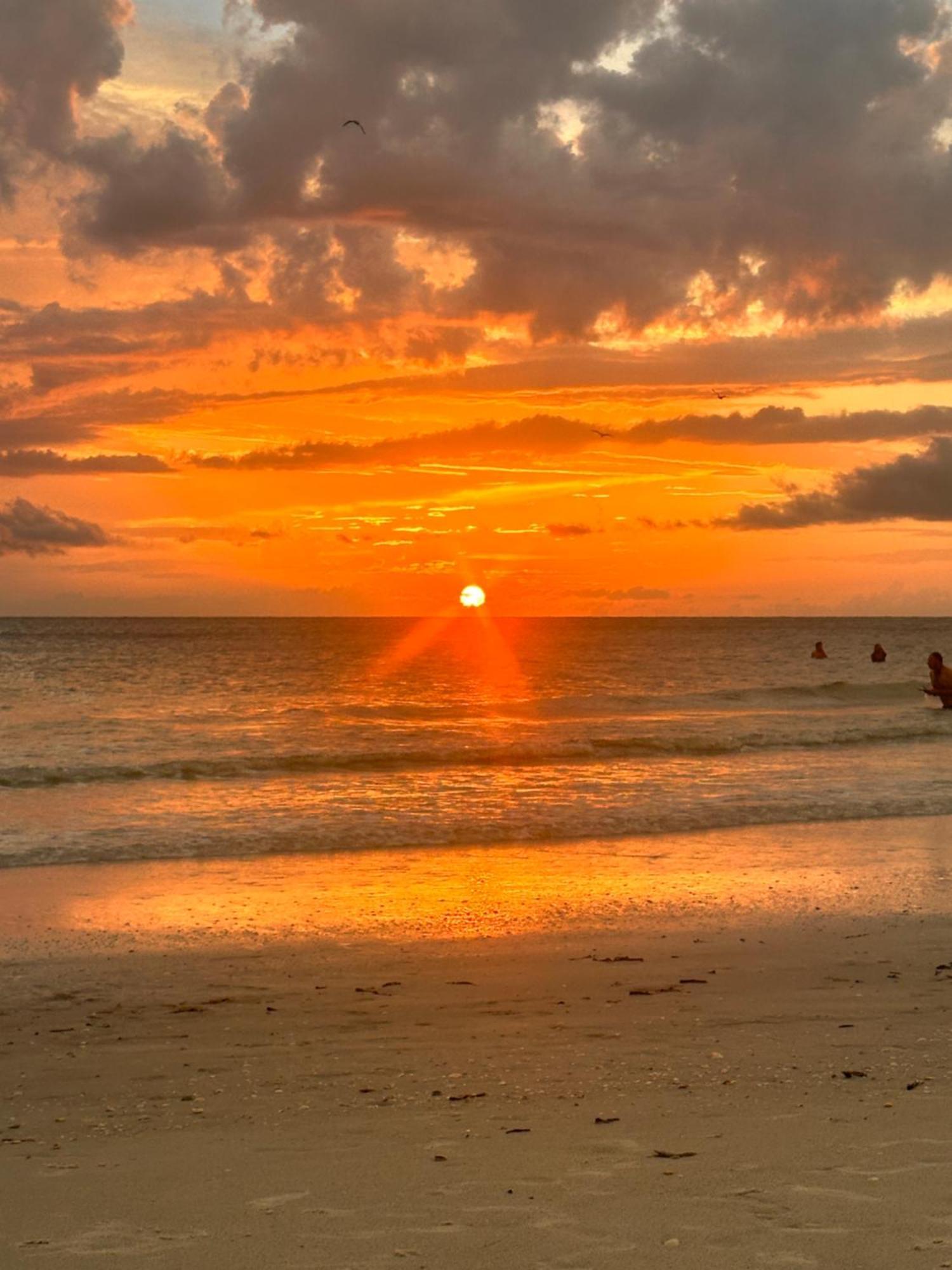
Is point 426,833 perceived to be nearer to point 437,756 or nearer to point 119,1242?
point 437,756

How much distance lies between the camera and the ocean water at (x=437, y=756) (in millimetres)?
18328

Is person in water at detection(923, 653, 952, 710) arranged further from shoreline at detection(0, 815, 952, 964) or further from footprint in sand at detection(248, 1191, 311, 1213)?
footprint in sand at detection(248, 1191, 311, 1213)

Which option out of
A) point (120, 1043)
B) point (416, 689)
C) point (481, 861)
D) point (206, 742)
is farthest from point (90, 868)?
point (416, 689)

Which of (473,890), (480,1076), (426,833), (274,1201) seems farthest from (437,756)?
(274,1201)

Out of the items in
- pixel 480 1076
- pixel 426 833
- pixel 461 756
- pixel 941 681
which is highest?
pixel 941 681

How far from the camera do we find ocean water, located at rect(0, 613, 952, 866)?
1833 centimetres

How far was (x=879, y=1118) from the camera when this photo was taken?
6.49 meters

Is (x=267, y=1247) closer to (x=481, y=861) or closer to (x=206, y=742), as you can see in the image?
(x=481, y=861)

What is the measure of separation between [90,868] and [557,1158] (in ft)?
33.9

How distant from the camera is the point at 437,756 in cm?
2823

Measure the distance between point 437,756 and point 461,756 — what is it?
627 millimetres

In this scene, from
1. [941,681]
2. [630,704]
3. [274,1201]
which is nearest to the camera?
[274,1201]

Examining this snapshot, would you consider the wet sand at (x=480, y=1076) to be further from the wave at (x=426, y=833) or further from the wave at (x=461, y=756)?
the wave at (x=461, y=756)

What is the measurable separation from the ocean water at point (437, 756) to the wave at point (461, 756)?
85 millimetres
